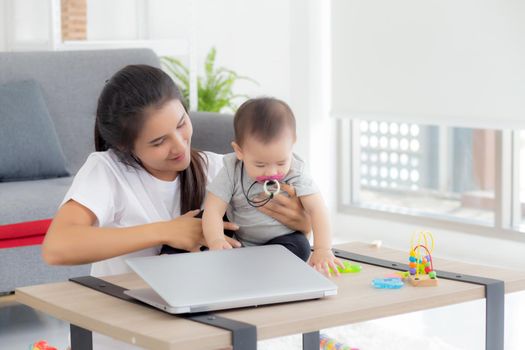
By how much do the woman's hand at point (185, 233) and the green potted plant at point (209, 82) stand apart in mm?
3036

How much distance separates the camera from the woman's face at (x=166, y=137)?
191 cm

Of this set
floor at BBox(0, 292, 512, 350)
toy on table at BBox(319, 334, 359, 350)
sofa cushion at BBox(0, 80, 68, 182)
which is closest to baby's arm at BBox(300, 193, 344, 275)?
toy on table at BBox(319, 334, 359, 350)

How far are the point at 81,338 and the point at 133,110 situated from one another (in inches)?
20.2

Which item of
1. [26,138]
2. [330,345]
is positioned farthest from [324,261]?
[26,138]

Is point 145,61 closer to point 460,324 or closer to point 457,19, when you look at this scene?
point 457,19

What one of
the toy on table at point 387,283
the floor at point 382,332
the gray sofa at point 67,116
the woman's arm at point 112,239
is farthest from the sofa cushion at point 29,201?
the toy on table at point 387,283

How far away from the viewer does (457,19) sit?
4.30 meters

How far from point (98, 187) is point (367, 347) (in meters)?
1.29

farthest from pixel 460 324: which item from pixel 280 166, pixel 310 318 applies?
pixel 310 318

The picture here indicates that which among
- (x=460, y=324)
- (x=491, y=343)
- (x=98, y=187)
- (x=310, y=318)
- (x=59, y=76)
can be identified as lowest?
(x=460, y=324)

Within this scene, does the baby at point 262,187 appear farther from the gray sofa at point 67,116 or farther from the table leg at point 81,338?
the gray sofa at point 67,116

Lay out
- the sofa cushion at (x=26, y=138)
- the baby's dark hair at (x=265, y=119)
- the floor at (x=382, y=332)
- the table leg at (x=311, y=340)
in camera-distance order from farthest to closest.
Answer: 1. the sofa cushion at (x=26, y=138)
2. the floor at (x=382, y=332)
3. the table leg at (x=311, y=340)
4. the baby's dark hair at (x=265, y=119)

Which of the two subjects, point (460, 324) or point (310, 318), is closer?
point (310, 318)

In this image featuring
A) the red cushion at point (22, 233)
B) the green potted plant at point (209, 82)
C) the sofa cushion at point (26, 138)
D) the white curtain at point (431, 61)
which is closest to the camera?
the red cushion at point (22, 233)
